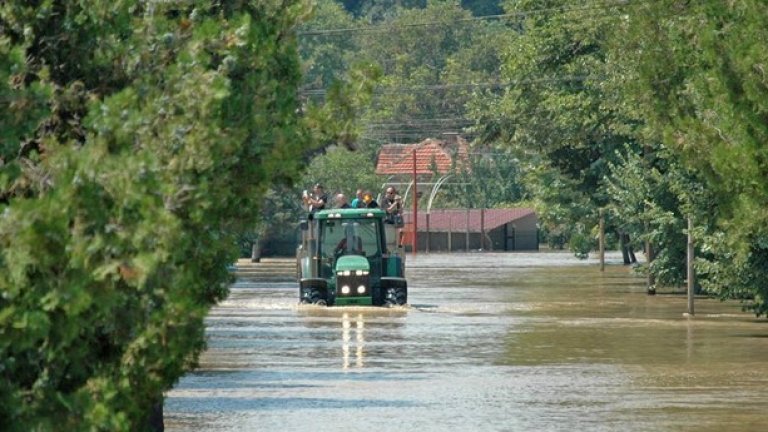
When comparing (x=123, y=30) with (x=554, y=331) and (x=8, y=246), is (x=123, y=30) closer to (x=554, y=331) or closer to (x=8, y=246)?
(x=8, y=246)

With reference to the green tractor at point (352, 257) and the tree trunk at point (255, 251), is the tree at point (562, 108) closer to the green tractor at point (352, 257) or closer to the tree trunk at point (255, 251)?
the green tractor at point (352, 257)

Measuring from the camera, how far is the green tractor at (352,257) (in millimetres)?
39312

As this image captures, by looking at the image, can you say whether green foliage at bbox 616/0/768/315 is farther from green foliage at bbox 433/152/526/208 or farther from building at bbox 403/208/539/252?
green foliage at bbox 433/152/526/208

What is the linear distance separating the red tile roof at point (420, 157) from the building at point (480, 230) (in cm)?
1313

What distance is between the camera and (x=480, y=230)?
11700cm

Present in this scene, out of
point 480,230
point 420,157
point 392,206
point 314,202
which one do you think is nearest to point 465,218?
point 480,230

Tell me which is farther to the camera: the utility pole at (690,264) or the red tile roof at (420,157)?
the red tile roof at (420,157)

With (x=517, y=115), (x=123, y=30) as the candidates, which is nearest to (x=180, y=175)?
(x=123, y=30)

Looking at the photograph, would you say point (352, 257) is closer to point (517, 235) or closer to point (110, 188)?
point (110, 188)

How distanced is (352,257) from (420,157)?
331ft

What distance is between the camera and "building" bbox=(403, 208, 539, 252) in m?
118

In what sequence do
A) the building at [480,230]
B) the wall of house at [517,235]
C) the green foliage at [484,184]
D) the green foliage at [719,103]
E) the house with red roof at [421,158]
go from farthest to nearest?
the house with red roof at [421,158] → the green foliage at [484,184] → the wall of house at [517,235] → the building at [480,230] → the green foliage at [719,103]

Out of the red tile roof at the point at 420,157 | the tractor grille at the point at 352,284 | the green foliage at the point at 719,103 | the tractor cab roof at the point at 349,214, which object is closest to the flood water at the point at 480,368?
the tractor grille at the point at 352,284

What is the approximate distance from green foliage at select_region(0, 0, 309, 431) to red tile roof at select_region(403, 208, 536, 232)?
105328 millimetres
